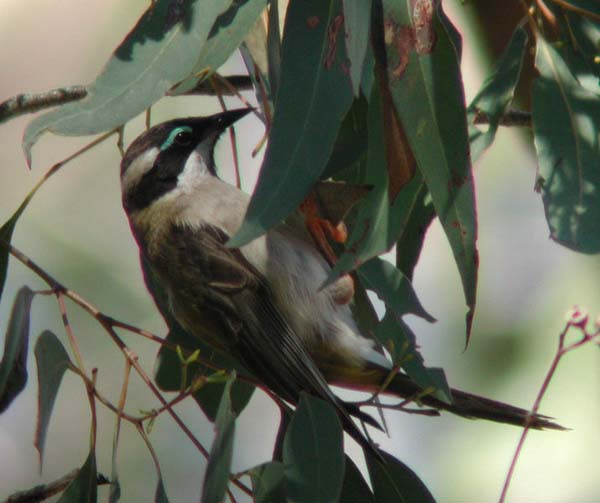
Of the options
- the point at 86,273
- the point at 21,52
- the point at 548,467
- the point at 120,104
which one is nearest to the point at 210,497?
the point at 120,104

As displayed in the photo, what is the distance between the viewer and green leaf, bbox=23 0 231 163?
2.24 meters

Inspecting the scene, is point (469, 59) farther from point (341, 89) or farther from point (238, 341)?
point (341, 89)

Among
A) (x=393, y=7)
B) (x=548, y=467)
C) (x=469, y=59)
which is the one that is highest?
(x=469, y=59)

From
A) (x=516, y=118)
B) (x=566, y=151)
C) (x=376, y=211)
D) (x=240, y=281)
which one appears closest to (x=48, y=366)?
(x=240, y=281)

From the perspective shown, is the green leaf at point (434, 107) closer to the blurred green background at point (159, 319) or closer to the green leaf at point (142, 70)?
the green leaf at point (142, 70)

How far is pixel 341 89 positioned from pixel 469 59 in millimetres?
2472

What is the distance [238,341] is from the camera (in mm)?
3230

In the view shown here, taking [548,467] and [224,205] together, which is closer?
[224,205]

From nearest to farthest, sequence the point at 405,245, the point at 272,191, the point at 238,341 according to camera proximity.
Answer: the point at 272,191, the point at 405,245, the point at 238,341

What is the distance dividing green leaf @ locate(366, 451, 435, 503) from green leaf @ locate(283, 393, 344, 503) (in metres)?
0.29

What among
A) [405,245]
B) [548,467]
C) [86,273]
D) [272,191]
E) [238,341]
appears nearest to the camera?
[272,191]

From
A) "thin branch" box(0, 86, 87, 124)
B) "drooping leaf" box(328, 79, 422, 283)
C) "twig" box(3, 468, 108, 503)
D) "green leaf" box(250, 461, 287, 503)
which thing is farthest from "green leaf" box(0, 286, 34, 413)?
"drooping leaf" box(328, 79, 422, 283)

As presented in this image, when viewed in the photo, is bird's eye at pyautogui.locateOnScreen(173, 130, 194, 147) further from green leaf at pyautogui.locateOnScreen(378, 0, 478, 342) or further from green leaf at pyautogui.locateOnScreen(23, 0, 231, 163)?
green leaf at pyautogui.locateOnScreen(378, 0, 478, 342)

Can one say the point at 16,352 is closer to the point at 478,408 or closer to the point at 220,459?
the point at 220,459
